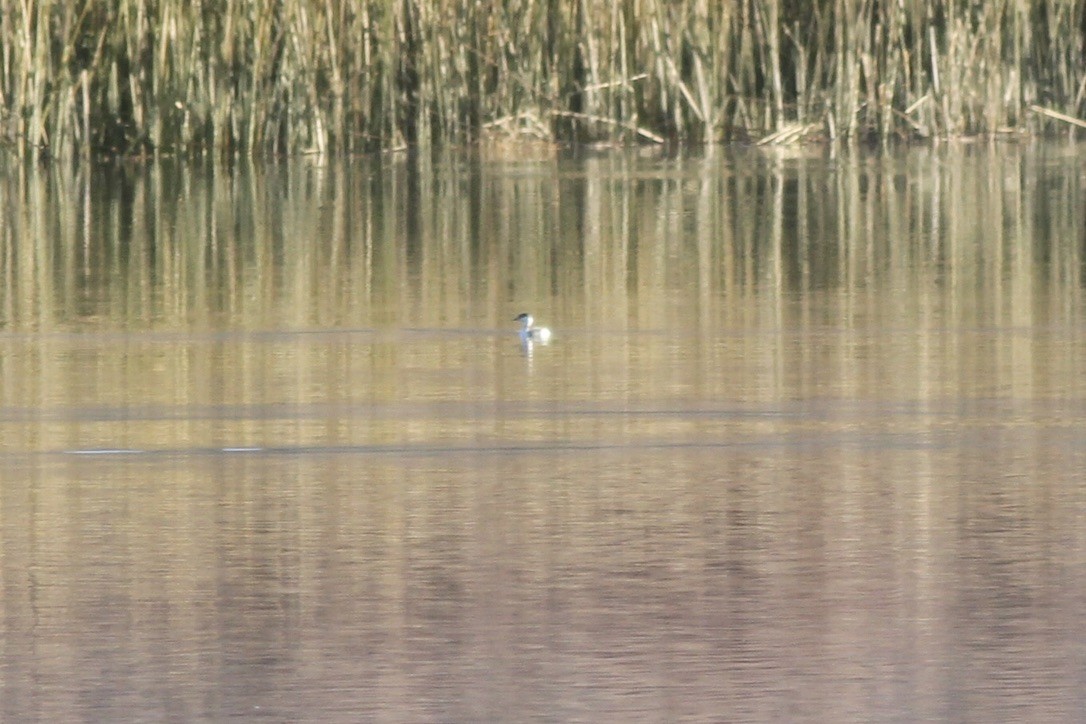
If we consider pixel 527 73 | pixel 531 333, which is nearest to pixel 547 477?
pixel 531 333

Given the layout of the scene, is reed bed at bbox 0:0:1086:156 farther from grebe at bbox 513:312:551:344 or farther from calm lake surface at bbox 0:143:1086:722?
grebe at bbox 513:312:551:344

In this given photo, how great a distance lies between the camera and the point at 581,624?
11.6 ft

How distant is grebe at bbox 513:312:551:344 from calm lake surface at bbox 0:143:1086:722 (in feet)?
0.25

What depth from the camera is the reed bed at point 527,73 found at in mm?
13555

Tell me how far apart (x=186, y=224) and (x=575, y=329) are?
3.61 metres

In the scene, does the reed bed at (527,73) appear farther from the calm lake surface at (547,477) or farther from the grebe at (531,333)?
the grebe at (531,333)

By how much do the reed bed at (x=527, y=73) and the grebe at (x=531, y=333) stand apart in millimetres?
7124

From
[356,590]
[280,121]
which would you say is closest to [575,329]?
[356,590]

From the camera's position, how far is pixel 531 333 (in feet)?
21.7

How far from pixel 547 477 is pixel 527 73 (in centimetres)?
1006

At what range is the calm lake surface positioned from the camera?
129 inches

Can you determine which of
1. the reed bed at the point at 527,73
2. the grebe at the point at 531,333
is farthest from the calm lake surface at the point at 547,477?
the reed bed at the point at 527,73

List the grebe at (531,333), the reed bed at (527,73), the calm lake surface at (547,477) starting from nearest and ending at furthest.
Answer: the calm lake surface at (547,477) → the grebe at (531,333) → the reed bed at (527,73)

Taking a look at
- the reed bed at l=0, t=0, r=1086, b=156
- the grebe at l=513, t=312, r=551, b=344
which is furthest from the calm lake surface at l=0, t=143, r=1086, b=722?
the reed bed at l=0, t=0, r=1086, b=156
